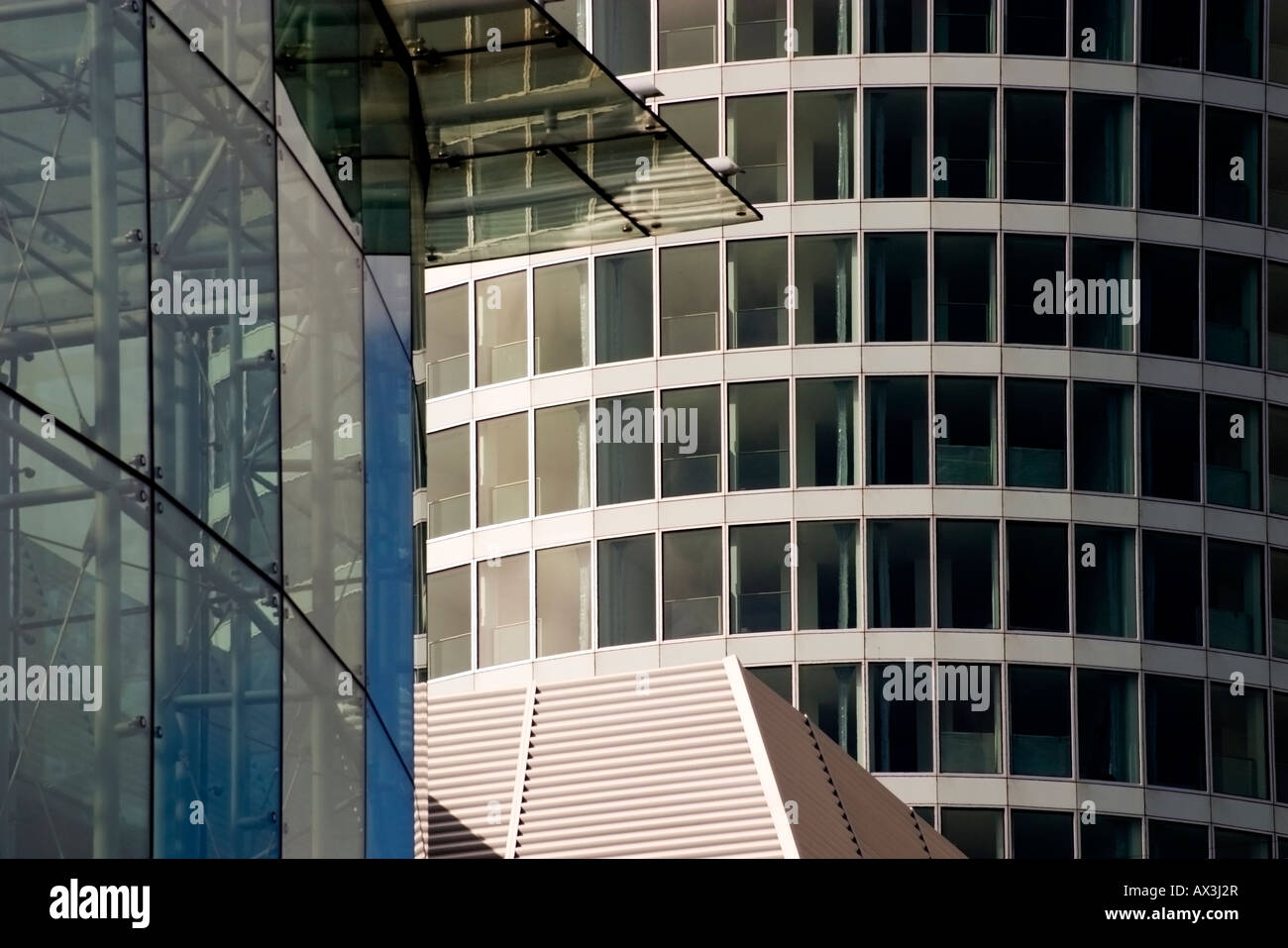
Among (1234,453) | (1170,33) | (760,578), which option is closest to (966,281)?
(1234,453)

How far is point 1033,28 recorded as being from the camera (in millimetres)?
52562

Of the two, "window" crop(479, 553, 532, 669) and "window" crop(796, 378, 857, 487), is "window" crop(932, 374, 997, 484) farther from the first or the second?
"window" crop(479, 553, 532, 669)

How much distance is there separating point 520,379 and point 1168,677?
14.7 meters

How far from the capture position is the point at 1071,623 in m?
50.8

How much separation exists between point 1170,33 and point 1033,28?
120 inches

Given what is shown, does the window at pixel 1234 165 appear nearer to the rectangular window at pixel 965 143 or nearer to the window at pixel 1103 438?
the window at pixel 1103 438

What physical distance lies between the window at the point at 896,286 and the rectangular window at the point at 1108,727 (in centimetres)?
783

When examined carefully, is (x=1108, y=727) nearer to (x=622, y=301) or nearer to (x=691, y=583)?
(x=691, y=583)

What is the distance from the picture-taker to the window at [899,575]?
50.3m

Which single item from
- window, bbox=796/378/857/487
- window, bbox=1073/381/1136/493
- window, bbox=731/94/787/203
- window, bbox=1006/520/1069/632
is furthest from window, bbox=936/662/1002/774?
window, bbox=731/94/787/203

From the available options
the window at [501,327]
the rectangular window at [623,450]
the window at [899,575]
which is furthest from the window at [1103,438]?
the window at [501,327]
